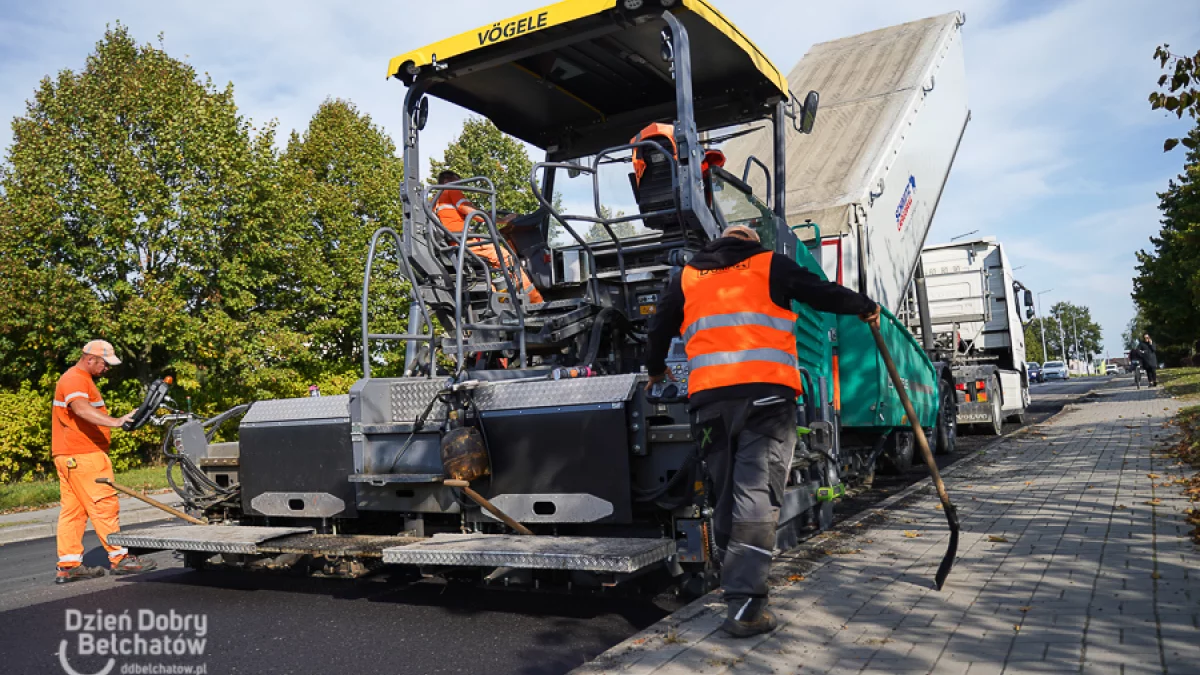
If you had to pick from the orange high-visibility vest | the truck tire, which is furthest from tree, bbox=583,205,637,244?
the truck tire

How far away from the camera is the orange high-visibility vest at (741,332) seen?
13.1ft

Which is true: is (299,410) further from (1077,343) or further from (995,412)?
(1077,343)

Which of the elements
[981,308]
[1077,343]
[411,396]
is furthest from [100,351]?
[1077,343]

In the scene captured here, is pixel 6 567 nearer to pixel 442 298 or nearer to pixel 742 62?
pixel 442 298

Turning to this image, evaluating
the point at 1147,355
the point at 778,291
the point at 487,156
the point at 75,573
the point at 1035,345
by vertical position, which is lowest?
the point at 75,573

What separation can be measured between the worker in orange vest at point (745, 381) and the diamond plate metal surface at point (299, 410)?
246 centimetres

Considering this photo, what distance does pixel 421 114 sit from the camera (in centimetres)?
608

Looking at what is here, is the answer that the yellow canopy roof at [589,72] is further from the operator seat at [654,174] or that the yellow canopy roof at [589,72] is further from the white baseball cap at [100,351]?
the white baseball cap at [100,351]

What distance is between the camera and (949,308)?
51.5 feet

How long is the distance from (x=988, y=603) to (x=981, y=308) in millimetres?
12688

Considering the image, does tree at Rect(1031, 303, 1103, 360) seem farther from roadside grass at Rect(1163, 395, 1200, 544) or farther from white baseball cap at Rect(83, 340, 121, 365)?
white baseball cap at Rect(83, 340, 121, 365)

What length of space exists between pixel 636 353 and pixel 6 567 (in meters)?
5.84

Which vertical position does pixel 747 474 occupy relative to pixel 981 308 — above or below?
below

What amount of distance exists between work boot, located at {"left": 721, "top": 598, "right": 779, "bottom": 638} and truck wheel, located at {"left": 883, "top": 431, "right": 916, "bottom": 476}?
6.09 m
